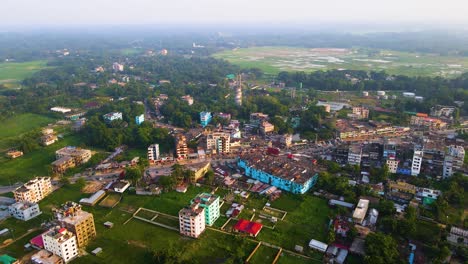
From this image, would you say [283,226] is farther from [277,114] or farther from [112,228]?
[277,114]

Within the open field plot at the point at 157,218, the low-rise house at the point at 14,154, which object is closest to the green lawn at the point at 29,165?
the low-rise house at the point at 14,154

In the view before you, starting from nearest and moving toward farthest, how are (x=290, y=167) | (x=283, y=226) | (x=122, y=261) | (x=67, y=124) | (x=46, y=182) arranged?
(x=122, y=261) < (x=283, y=226) < (x=46, y=182) < (x=290, y=167) < (x=67, y=124)

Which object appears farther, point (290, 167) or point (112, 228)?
point (290, 167)

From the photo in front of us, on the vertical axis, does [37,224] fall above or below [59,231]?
below

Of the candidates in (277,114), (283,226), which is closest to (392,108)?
(277,114)

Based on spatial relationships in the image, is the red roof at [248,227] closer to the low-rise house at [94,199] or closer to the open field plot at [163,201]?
the open field plot at [163,201]

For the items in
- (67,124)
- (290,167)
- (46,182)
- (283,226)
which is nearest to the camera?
(283,226)
